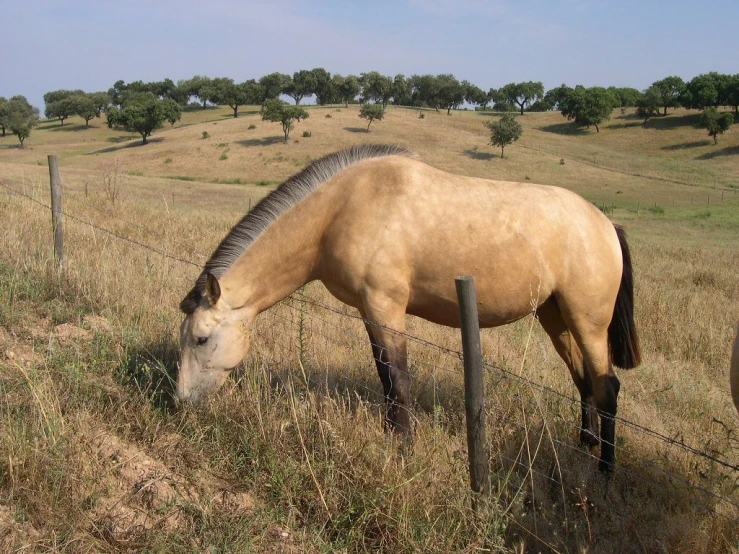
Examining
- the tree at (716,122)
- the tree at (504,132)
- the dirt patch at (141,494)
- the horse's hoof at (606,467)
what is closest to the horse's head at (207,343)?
the dirt patch at (141,494)

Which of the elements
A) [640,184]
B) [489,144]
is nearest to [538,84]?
[489,144]

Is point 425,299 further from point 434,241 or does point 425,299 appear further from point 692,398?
point 692,398

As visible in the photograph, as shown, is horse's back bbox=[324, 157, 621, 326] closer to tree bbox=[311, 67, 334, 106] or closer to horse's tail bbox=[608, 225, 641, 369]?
horse's tail bbox=[608, 225, 641, 369]

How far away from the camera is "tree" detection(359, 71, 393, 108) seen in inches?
3816

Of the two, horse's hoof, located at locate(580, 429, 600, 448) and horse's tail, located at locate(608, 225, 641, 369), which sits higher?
horse's tail, located at locate(608, 225, 641, 369)

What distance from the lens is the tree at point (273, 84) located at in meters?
100

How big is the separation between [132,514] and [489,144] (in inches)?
2590

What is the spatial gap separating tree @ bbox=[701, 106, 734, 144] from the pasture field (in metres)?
67.8

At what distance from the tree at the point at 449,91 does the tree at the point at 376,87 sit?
361 inches

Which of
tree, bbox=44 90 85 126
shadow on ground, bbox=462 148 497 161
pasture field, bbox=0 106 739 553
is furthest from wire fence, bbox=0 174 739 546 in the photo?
tree, bbox=44 90 85 126

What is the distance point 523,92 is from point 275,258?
380 ft

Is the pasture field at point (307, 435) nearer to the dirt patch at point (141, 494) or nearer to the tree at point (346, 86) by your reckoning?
the dirt patch at point (141, 494)

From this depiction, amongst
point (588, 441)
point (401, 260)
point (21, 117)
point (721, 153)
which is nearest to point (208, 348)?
point (401, 260)

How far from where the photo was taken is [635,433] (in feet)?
15.5
